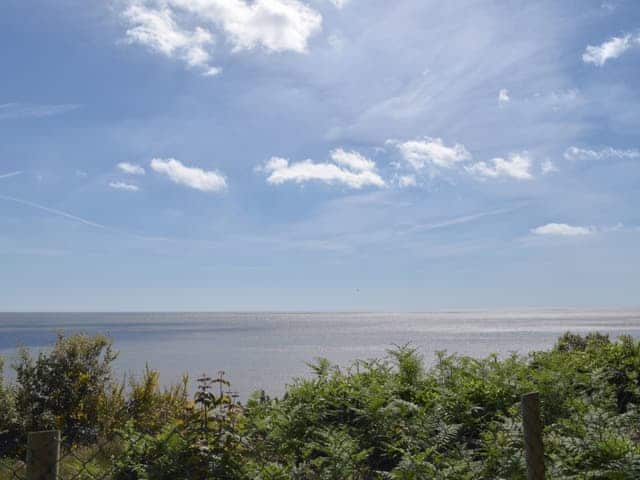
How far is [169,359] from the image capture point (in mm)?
81062

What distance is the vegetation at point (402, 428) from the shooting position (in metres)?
5.23

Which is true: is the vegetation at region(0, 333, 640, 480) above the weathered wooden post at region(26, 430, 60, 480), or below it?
below

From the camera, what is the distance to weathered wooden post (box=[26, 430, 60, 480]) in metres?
3.10

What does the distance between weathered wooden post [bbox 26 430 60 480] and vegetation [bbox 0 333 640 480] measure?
918 mm

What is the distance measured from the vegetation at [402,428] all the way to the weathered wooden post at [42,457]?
918 millimetres

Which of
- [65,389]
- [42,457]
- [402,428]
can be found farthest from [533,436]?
[65,389]

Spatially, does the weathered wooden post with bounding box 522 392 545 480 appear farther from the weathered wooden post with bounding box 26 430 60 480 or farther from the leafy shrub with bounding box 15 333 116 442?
the leafy shrub with bounding box 15 333 116 442

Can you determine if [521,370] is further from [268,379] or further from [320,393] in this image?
[268,379]

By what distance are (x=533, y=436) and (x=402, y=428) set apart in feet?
8.86

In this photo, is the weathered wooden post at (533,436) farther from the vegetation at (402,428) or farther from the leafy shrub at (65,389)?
the leafy shrub at (65,389)

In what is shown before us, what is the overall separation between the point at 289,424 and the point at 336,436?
1.44 m

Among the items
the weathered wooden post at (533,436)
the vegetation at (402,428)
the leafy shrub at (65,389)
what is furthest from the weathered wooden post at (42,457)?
the leafy shrub at (65,389)

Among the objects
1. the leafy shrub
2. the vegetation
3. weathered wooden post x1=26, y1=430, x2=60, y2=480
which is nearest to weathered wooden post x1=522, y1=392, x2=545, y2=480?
the vegetation

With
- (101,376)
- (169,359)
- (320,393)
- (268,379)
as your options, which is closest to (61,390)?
(101,376)
